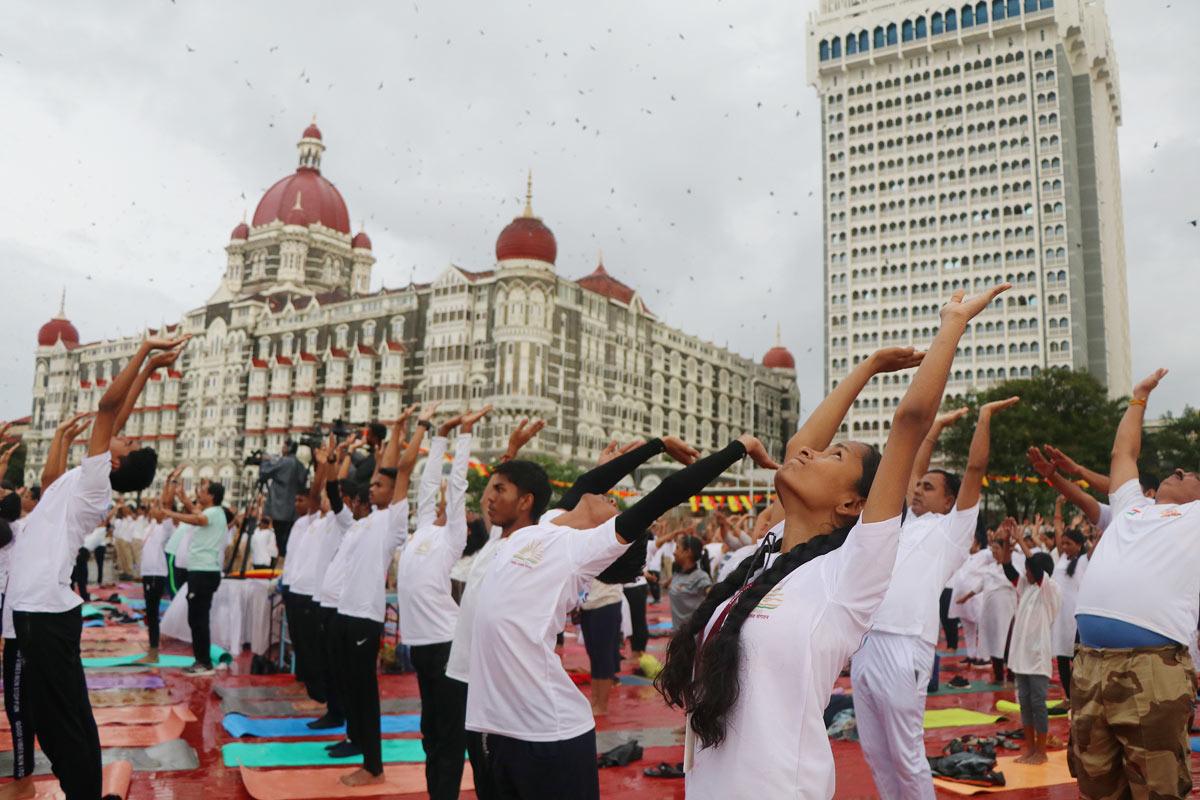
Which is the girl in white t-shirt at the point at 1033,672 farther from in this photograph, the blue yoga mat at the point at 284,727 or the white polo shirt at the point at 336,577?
the white polo shirt at the point at 336,577

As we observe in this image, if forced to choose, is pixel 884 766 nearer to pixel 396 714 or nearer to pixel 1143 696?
pixel 1143 696

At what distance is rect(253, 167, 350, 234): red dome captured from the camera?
7206 centimetres

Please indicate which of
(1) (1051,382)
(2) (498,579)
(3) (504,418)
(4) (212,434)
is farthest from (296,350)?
(2) (498,579)

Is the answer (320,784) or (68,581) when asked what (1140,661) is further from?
(68,581)

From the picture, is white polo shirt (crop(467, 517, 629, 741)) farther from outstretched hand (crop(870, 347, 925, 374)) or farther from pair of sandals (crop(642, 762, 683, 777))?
pair of sandals (crop(642, 762, 683, 777))

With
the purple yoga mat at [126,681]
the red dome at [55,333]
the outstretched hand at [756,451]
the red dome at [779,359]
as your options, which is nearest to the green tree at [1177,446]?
the red dome at [779,359]

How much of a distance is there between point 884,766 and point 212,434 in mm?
70688

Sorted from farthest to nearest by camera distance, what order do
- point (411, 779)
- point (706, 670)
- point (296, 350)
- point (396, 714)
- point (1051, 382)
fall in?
1. point (296, 350)
2. point (1051, 382)
3. point (396, 714)
4. point (411, 779)
5. point (706, 670)

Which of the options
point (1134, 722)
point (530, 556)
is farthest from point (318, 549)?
point (1134, 722)

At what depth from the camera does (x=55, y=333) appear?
83.8 meters

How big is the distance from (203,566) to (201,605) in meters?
0.48

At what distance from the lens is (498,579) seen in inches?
144

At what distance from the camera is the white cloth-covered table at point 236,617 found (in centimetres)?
1162

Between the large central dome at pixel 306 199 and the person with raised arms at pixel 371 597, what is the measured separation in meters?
70.8
